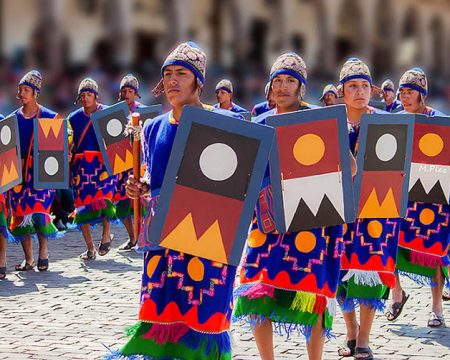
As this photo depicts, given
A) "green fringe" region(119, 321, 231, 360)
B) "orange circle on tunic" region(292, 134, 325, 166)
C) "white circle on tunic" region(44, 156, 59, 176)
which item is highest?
"white circle on tunic" region(44, 156, 59, 176)

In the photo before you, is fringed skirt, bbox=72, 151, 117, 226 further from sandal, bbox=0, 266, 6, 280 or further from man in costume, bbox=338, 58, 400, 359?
man in costume, bbox=338, 58, 400, 359

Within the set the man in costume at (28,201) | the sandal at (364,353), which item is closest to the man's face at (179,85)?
the sandal at (364,353)

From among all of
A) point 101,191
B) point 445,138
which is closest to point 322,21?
point 101,191

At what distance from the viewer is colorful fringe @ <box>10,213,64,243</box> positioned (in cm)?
1032

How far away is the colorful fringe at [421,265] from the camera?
7852 millimetres

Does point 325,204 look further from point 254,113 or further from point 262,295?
point 254,113

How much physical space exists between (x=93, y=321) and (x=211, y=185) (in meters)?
3.31

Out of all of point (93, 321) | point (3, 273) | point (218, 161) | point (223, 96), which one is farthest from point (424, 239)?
point (223, 96)

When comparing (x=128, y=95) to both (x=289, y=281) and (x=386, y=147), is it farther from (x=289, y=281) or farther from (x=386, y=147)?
(x=289, y=281)

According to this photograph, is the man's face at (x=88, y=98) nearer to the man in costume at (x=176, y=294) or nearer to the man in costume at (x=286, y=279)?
the man in costume at (x=286, y=279)

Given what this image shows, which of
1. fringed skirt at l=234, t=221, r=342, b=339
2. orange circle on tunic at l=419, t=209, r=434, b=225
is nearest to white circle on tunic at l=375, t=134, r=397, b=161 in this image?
fringed skirt at l=234, t=221, r=342, b=339

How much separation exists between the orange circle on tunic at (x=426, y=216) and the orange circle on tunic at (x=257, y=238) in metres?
2.67

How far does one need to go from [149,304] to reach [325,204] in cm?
111

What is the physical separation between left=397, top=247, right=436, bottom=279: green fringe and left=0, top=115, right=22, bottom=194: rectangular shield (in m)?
3.67
